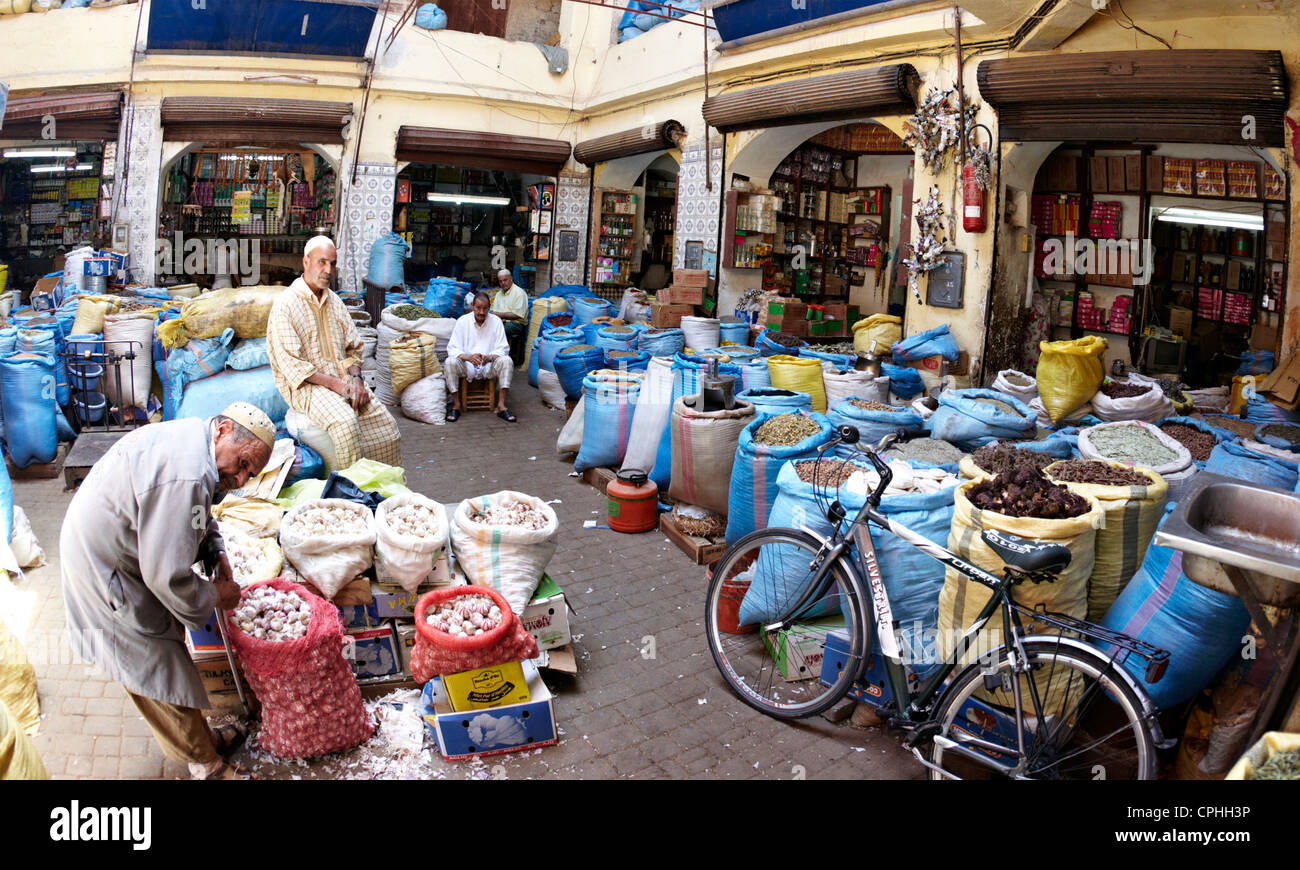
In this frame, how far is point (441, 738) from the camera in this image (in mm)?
3334

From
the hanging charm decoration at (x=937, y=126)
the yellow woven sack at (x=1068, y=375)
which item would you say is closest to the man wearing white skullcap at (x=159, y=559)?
the yellow woven sack at (x=1068, y=375)

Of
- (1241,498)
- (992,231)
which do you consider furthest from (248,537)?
(992,231)

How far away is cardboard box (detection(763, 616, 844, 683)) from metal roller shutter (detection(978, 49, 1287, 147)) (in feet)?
16.3

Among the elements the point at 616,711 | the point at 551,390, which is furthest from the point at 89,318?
the point at 616,711

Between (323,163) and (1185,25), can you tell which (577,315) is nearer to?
(323,163)

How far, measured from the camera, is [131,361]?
748 cm

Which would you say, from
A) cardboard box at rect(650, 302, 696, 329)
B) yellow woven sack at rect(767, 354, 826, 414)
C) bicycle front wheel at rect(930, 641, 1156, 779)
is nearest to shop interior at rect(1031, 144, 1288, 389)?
yellow woven sack at rect(767, 354, 826, 414)

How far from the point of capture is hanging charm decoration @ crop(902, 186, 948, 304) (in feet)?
27.1

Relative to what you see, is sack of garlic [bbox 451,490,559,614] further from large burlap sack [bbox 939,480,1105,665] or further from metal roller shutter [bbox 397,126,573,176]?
metal roller shutter [bbox 397,126,573,176]

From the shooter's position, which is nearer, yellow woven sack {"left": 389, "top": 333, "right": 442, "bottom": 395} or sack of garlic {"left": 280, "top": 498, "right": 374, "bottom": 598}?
sack of garlic {"left": 280, "top": 498, "right": 374, "bottom": 598}

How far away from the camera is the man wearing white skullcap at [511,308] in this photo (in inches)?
433

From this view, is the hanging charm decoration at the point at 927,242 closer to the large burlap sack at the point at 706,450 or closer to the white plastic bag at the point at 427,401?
the large burlap sack at the point at 706,450

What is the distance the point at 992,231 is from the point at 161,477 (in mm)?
7092

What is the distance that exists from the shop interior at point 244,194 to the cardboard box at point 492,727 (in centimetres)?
1228
